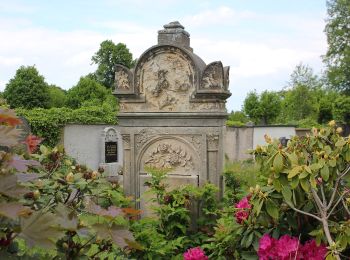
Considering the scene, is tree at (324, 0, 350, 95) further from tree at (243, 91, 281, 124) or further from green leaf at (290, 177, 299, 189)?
green leaf at (290, 177, 299, 189)

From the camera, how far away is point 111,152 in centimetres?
1603

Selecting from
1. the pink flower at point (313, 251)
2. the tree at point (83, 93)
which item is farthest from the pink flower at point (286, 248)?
the tree at point (83, 93)

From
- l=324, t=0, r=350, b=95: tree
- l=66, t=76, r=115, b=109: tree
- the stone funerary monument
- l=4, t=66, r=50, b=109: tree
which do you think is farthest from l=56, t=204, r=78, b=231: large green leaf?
l=324, t=0, r=350, b=95: tree

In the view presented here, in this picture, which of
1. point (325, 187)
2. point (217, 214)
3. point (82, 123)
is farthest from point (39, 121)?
point (325, 187)

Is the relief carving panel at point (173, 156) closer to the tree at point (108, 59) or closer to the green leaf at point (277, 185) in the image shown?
the green leaf at point (277, 185)

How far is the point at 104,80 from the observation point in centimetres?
4100

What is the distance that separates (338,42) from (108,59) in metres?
19.2

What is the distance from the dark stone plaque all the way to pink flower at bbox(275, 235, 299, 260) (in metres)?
12.9

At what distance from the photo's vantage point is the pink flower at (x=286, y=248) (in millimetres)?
3219

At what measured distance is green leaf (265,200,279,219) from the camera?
3357 mm

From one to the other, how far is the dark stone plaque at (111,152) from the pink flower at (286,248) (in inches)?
508

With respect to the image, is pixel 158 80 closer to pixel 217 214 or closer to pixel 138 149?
pixel 138 149

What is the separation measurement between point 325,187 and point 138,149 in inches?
111

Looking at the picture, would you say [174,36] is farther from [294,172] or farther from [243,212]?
[294,172]
